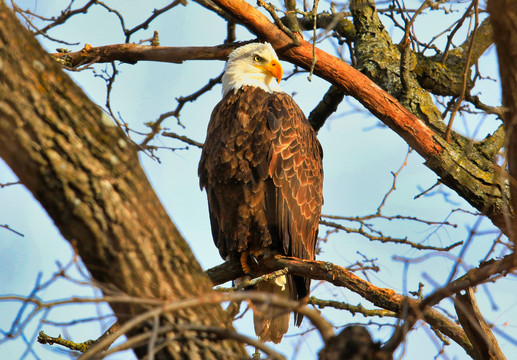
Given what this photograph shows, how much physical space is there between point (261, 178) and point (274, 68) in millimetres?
1196

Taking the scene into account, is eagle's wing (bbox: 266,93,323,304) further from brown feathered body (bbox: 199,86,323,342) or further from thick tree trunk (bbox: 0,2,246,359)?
thick tree trunk (bbox: 0,2,246,359)

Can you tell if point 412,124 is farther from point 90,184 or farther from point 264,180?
point 90,184

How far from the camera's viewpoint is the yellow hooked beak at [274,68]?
492 centimetres

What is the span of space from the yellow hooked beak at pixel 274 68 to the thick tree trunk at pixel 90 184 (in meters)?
3.15

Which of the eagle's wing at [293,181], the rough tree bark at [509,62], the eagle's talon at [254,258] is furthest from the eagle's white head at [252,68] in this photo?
the rough tree bark at [509,62]

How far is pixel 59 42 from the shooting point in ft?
13.4

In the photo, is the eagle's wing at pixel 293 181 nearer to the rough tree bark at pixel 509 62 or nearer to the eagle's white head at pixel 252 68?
the eagle's white head at pixel 252 68

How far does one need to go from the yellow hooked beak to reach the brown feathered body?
0.34 metres

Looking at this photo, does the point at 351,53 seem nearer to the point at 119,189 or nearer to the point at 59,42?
the point at 59,42

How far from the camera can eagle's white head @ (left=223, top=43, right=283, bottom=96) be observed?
192 inches

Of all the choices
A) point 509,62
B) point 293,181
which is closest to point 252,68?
point 293,181

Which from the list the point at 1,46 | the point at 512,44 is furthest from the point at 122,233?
the point at 512,44

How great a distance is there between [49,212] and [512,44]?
167 cm

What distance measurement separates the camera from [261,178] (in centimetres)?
424
